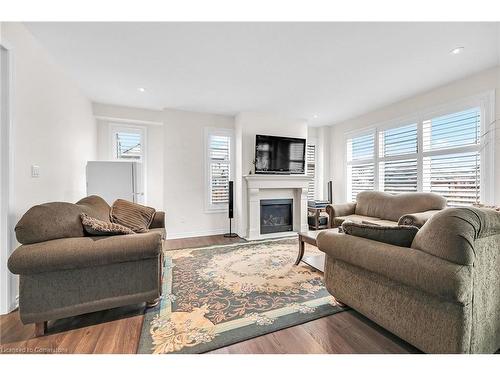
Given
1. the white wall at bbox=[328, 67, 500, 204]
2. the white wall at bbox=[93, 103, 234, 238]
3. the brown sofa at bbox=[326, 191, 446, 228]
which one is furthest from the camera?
the white wall at bbox=[93, 103, 234, 238]

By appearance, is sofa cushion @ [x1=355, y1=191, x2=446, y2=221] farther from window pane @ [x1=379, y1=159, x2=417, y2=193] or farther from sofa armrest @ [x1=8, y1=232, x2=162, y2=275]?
sofa armrest @ [x1=8, y1=232, x2=162, y2=275]

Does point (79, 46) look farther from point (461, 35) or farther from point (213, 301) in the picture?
point (461, 35)

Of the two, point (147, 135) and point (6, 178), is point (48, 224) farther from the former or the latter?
point (147, 135)

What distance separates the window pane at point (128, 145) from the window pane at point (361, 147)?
4803mm

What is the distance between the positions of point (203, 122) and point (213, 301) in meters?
3.66

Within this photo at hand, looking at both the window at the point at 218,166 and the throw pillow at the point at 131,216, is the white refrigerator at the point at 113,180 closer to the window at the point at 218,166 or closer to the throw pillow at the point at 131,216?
the throw pillow at the point at 131,216

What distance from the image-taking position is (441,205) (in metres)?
3.21

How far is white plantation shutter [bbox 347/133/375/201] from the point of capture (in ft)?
15.6

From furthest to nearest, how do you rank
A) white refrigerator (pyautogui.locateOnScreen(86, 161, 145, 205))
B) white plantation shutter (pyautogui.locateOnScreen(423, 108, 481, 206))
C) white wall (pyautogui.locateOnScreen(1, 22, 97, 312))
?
white refrigerator (pyautogui.locateOnScreen(86, 161, 145, 205)) < white plantation shutter (pyautogui.locateOnScreen(423, 108, 481, 206)) < white wall (pyautogui.locateOnScreen(1, 22, 97, 312))

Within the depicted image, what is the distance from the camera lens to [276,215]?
4.84 m

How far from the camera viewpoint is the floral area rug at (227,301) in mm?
1556

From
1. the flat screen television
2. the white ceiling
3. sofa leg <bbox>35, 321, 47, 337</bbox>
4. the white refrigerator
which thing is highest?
the white ceiling

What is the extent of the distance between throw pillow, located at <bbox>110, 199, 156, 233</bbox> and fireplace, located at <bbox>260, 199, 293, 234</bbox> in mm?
2453

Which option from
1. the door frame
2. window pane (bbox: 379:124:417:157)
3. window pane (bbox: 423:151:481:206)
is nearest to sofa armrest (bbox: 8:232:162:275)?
the door frame
